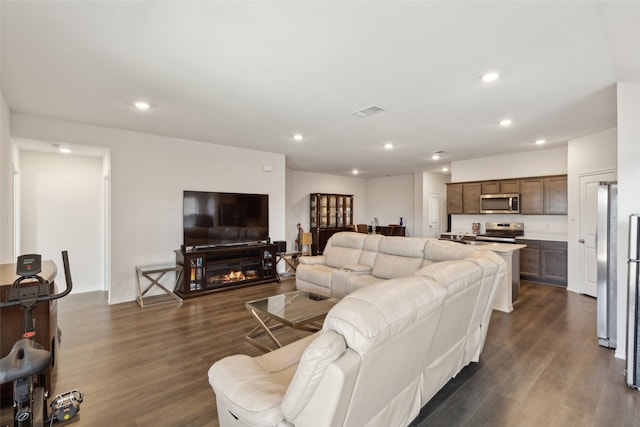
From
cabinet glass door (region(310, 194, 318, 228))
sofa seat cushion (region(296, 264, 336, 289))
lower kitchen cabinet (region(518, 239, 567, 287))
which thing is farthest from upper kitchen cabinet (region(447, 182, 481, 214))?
sofa seat cushion (region(296, 264, 336, 289))

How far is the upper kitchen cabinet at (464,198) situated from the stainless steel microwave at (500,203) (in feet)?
0.48

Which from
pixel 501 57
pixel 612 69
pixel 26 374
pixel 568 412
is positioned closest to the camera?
pixel 26 374

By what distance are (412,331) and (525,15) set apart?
2119 millimetres

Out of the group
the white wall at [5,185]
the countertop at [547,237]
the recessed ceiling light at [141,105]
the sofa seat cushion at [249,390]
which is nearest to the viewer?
the sofa seat cushion at [249,390]

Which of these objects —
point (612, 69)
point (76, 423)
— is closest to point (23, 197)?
point (76, 423)

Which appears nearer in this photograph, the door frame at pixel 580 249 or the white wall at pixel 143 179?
the white wall at pixel 143 179

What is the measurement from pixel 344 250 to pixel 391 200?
5.81 metres

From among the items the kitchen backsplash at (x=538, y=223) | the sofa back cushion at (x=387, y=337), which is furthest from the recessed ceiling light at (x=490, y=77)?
the kitchen backsplash at (x=538, y=223)

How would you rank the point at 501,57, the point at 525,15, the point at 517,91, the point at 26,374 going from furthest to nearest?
the point at 517,91 < the point at 501,57 < the point at 525,15 < the point at 26,374

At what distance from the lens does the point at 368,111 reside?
380 cm

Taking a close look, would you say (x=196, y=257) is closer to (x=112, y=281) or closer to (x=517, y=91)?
(x=112, y=281)

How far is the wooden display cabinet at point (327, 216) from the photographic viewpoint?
907 cm

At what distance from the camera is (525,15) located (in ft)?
6.32

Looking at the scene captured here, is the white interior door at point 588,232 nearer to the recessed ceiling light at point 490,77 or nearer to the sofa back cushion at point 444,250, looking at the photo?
the sofa back cushion at point 444,250
